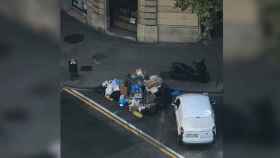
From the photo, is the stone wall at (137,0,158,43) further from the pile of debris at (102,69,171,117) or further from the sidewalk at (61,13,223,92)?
the pile of debris at (102,69,171,117)

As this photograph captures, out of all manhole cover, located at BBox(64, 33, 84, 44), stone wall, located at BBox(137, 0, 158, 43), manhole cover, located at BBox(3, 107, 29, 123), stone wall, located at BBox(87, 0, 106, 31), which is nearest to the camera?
manhole cover, located at BBox(3, 107, 29, 123)

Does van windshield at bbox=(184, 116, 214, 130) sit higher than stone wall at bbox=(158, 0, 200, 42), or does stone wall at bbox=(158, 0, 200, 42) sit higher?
stone wall at bbox=(158, 0, 200, 42)

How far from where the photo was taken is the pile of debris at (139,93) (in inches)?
1218

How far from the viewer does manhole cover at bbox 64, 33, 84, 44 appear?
3975cm

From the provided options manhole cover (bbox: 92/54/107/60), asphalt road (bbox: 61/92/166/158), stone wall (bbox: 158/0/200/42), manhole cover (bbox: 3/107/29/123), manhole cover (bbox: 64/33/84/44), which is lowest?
asphalt road (bbox: 61/92/166/158)

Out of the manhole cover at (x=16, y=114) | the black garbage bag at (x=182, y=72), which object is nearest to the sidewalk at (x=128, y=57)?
the black garbage bag at (x=182, y=72)

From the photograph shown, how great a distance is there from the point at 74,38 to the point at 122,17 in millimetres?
3111

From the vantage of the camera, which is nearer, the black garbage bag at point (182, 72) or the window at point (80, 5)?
the black garbage bag at point (182, 72)

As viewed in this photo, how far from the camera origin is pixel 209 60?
119 feet

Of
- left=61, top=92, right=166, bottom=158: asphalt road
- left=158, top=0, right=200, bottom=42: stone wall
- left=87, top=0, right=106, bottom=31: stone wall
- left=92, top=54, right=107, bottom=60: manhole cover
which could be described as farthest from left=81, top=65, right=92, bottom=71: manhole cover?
left=87, top=0, right=106, bottom=31: stone wall

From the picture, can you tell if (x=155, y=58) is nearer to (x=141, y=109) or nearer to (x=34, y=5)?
(x=141, y=109)

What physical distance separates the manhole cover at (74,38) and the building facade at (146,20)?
1347 mm

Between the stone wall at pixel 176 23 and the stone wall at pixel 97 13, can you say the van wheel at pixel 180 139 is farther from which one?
the stone wall at pixel 97 13

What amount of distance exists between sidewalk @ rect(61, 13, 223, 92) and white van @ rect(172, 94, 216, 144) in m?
4.86
